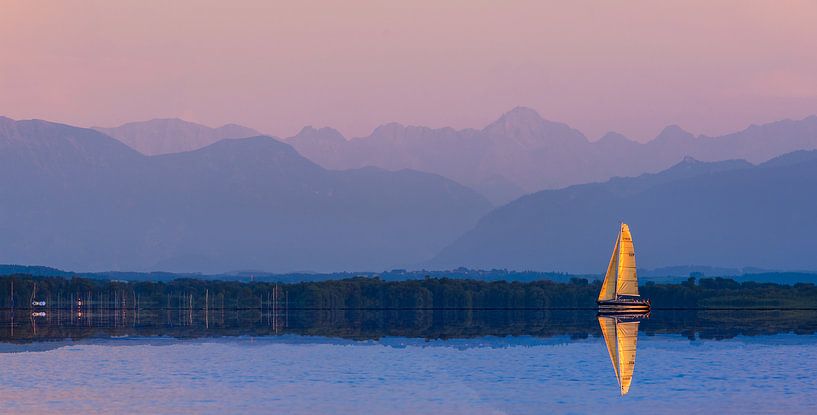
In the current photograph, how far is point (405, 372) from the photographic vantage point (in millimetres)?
86375

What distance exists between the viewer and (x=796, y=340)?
121750 millimetres

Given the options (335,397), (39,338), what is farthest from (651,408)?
(39,338)

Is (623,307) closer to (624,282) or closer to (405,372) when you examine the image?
(624,282)

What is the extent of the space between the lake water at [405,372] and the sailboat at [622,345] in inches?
28.2

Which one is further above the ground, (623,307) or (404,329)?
(623,307)

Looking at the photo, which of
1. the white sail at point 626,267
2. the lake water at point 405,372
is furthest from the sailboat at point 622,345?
the white sail at point 626,267

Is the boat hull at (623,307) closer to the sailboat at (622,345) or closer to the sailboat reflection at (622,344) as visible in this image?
the sailboat reflection at (622,344)

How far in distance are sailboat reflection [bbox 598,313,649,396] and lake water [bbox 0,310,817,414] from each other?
0.72 metres

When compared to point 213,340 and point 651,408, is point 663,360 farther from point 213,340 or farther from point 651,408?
point 213,340

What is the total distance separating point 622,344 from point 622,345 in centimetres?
152

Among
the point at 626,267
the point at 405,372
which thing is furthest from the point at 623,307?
the point at 405,372

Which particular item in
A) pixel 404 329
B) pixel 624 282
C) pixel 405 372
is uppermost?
pixel 624 282

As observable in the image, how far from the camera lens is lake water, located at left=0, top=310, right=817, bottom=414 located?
67.6 meters

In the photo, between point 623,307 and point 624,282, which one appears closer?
point 623,307
